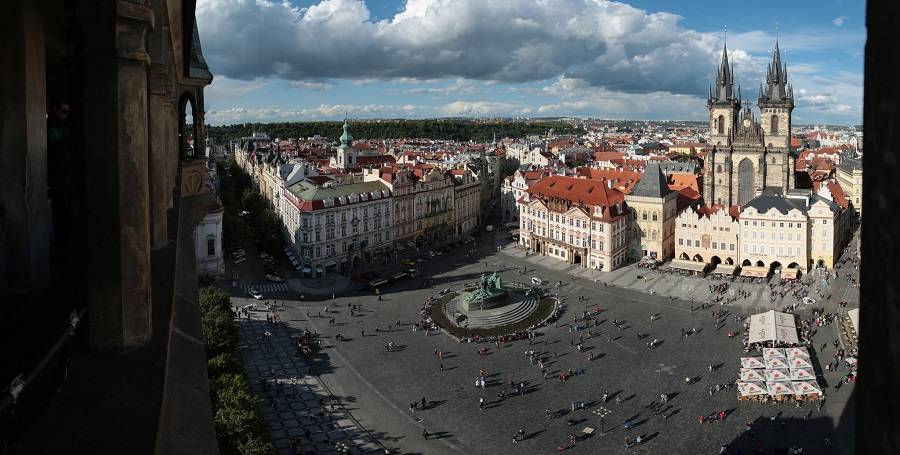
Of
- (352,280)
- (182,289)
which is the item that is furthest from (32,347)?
(352,280)

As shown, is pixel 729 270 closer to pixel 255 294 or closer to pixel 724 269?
pixel 724 269

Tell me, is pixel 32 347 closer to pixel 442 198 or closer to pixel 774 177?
pixel 442 198

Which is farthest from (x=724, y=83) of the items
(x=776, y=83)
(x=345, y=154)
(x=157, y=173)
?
(x=157, y=173)

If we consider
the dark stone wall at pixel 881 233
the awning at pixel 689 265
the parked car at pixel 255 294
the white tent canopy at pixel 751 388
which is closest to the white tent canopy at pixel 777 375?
the white tent canopy at pixel 751 388

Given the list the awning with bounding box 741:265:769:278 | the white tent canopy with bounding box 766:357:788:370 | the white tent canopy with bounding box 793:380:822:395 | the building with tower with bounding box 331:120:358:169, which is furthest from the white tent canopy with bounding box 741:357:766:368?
the building with tower with bounding box 331:120:358:169

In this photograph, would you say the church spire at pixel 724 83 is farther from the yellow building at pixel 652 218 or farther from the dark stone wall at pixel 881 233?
the dark stone wall at pixel 881 233
